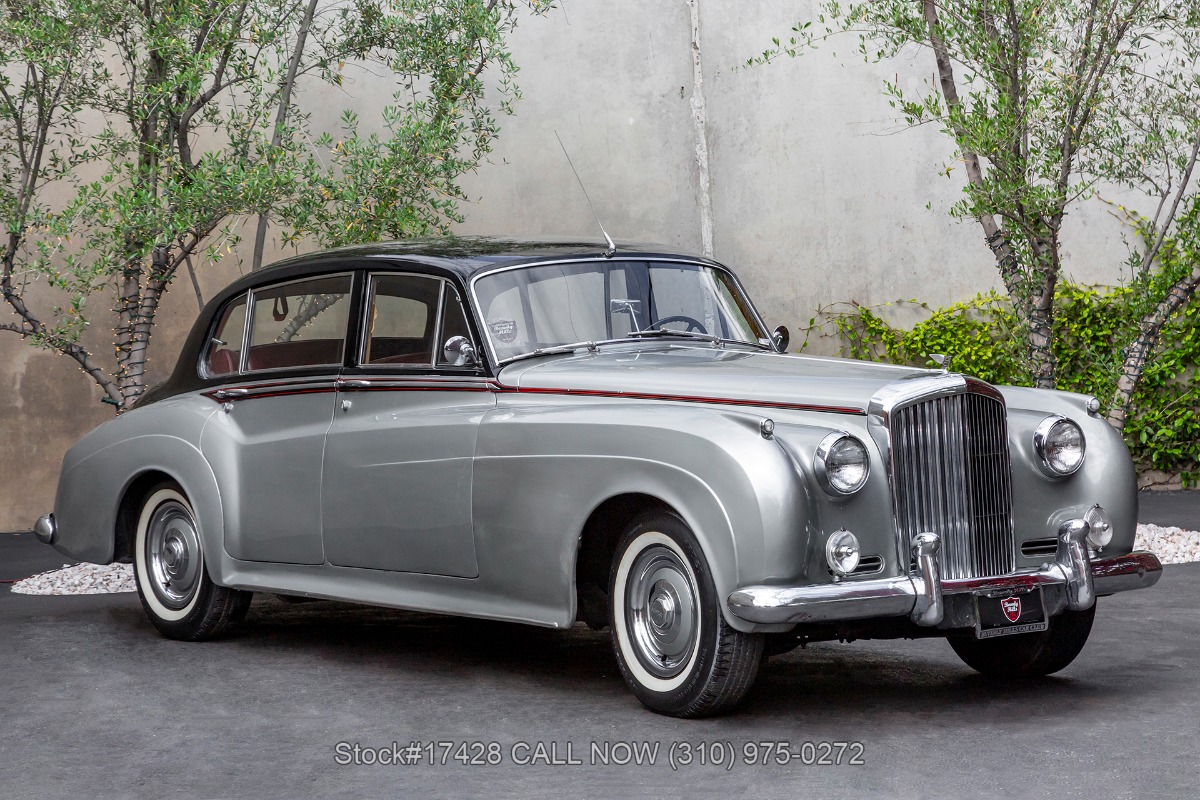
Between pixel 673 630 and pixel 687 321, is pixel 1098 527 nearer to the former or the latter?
pixel 673 630

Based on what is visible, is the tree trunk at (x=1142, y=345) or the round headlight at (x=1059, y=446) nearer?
the round headlight at (x=1059, y=446)

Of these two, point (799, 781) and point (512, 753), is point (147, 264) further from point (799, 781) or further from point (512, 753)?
point (799, 781)

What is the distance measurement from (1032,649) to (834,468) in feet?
4.83

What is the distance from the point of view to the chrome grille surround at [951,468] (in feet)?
14.7

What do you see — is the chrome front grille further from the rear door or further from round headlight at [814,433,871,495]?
the rear door

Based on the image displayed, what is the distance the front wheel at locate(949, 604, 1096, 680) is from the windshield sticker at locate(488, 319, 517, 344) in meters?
2.07

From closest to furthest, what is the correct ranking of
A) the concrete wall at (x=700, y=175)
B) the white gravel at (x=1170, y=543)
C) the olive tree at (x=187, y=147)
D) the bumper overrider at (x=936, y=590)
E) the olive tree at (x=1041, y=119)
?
the bumper overrider at (x=936, y=590)
the olive tree at (x=1041, y=119)
the olive tree at (x=187, y=147)
the white gravel at (x=1170, y=543)
the concrete wall at (x=700, y=175)

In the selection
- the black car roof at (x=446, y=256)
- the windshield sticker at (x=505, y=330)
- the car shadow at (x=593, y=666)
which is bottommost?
the car shadow at (x=593, y=666)

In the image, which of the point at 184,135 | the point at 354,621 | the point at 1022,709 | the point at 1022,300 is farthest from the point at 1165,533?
the point at 184,135

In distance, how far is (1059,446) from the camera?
489 centimetres

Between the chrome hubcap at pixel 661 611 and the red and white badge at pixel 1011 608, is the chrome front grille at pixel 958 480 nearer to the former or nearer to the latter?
the red and white badge at pixel 1011 608

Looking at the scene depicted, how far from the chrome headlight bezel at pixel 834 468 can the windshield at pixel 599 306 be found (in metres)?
1.40

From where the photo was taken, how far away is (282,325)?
651 cm

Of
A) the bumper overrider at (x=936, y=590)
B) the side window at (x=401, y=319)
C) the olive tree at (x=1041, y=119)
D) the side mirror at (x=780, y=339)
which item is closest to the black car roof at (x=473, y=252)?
the side window at (x=401, y=319)
